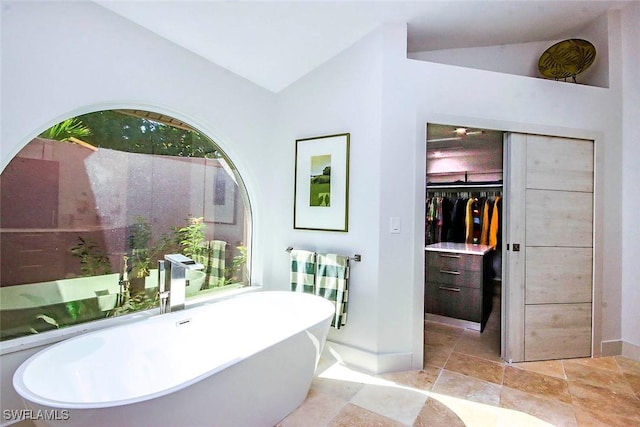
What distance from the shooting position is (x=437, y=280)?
344cm

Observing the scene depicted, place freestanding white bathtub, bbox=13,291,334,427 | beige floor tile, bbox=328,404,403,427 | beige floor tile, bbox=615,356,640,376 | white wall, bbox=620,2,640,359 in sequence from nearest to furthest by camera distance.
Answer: freestanding white bathtub, bbox=13,291,334,427 < beige floor tile, bbox=328,404,403,427 < beige floor tile, bbox=615,356,640,376 < white wall, bbox=620,2,640,359

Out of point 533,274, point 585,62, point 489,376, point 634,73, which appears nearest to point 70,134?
point 489,376

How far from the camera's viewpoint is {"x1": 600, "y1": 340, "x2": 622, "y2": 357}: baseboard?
2.71m

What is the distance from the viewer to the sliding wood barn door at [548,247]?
2.60 metres

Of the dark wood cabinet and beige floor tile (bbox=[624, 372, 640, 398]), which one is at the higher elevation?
the dark wood cabinet

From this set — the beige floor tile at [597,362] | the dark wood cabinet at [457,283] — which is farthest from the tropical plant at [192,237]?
the beige floor tile at [597,362]

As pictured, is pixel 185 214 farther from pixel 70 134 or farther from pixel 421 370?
pixel 421 370

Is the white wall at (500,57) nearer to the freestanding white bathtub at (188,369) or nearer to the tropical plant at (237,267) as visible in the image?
the tropical plant at (237,267)

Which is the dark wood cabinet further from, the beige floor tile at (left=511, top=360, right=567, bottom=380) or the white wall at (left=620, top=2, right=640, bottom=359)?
the white wall at (left=620, top=2, right=640, bottom=359)

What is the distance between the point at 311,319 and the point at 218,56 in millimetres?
2104

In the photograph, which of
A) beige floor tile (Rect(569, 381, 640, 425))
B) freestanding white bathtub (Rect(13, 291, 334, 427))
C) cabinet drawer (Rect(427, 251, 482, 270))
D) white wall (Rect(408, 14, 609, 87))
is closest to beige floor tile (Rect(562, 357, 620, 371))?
beige floor tile (Rect(569, 381, 640, 425))

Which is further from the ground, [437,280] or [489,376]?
[437,280]

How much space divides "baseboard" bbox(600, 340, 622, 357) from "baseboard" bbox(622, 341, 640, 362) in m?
0.03

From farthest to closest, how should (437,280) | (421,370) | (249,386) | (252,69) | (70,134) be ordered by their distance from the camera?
1. (437,280)
2. (252,69)
3. (421,370)
4. (70,134)
5. (249,386)
